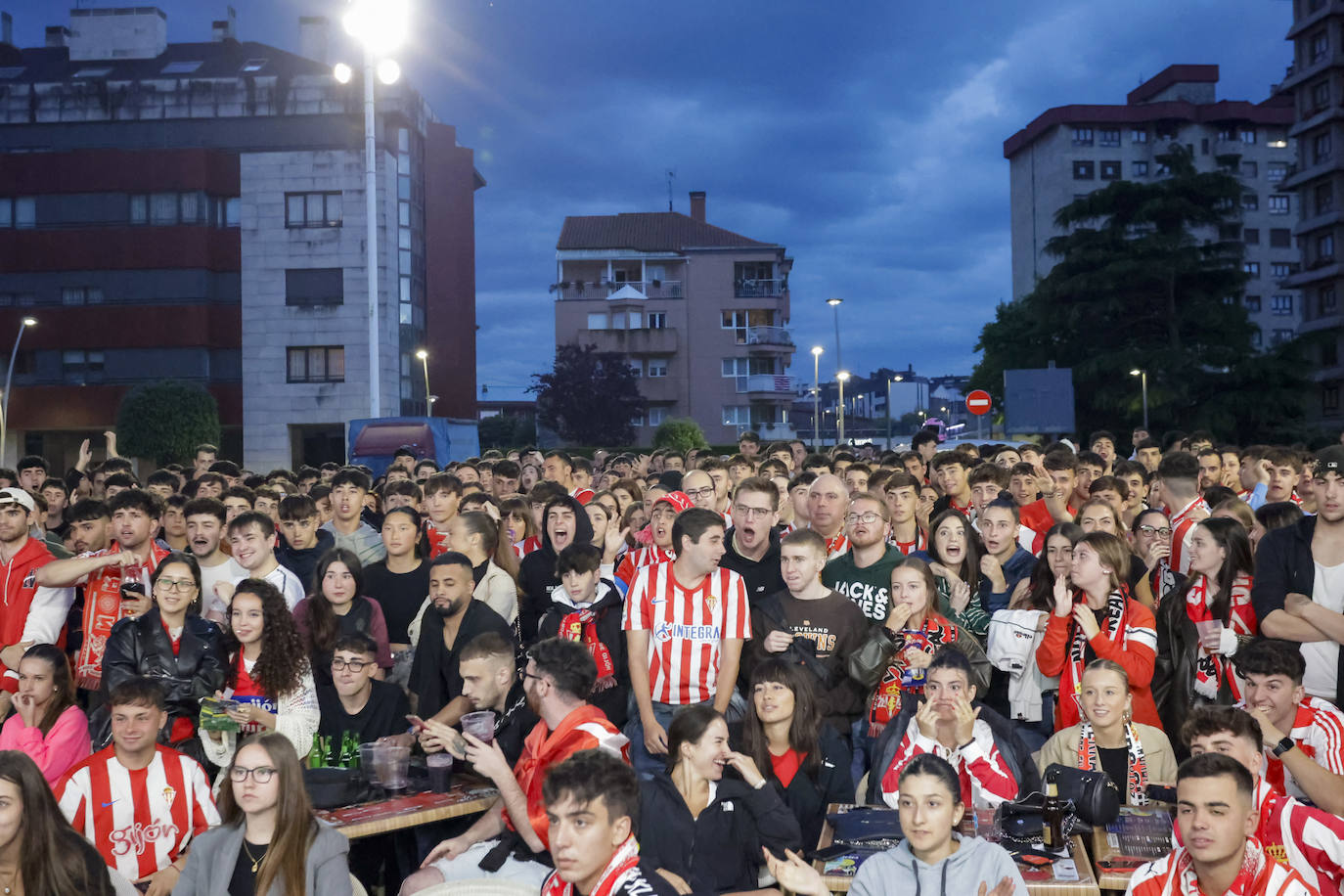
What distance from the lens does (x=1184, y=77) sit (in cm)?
7875

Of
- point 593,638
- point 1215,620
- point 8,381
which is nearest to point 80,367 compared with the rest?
point 8,381

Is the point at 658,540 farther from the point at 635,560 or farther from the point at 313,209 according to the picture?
the point at 313,209

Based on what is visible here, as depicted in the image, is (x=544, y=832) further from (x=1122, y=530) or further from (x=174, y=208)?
(x=174, y=208)

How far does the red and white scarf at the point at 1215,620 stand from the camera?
6.13 metres

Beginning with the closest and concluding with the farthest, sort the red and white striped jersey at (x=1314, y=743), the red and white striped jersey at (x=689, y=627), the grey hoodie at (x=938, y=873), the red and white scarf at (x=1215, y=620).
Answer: the grey hoodie at (x=938, y=873) < the red and white striped jersey at (x=1314, y=743) < the red and white scarf at (x=1215, y=620) < the red and white striped jersey at (x=689, y=627)

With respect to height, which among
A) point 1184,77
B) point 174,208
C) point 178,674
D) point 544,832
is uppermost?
point 1184,77

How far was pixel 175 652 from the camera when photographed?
6145mm

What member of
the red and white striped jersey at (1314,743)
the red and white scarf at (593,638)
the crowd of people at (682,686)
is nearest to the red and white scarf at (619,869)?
the crowd of people at (682,686)

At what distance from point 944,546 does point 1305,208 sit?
198 feet

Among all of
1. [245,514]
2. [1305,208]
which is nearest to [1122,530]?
[245,514]

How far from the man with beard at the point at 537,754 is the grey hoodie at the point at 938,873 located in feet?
3.99

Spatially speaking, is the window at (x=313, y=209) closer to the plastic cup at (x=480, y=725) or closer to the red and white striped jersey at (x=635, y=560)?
the red and white striped jersey at (x=635, y=560)

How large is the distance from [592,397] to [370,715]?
4976 cm

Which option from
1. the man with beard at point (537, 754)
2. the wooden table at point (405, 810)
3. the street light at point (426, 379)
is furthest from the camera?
the street light at point (426, 379)
